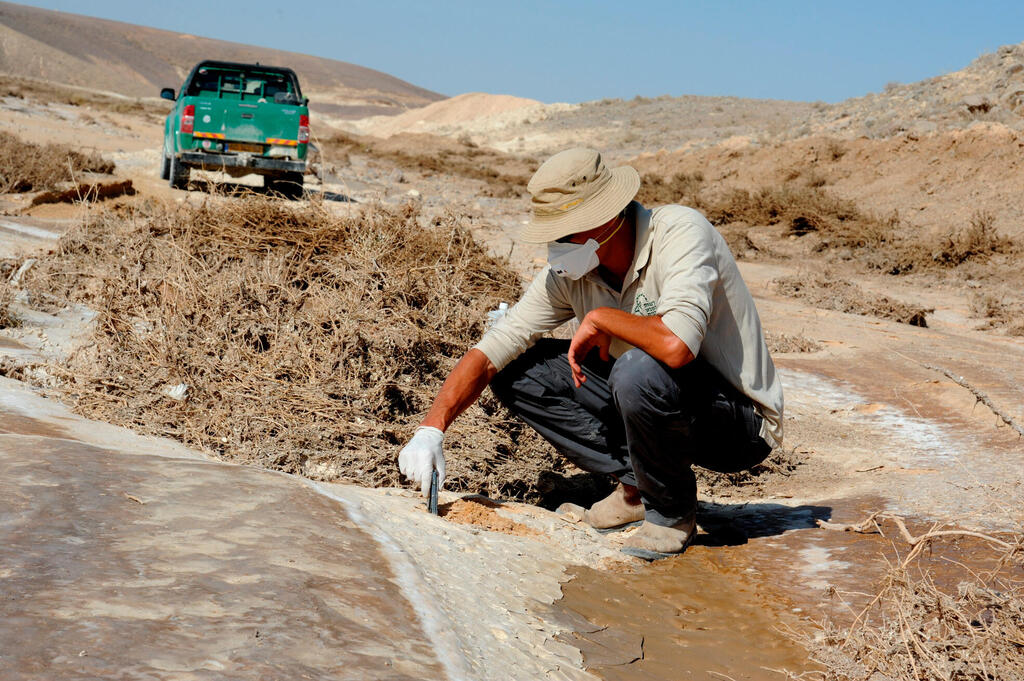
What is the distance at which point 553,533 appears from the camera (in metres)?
2.88

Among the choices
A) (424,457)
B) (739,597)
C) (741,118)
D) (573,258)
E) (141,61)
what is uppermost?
(141,61)

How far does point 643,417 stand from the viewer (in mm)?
2648

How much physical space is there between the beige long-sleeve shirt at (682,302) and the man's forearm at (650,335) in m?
0.03

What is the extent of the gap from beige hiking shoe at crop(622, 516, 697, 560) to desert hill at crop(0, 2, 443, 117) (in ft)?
169

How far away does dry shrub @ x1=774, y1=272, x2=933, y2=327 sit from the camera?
22.9ft

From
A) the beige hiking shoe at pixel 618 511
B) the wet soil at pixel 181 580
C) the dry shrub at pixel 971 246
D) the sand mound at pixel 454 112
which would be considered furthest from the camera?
the sand mound at pixel 454 112

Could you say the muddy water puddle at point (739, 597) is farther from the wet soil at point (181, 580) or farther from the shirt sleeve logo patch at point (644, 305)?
the shirt sleeve logo patch at point (644, 305)

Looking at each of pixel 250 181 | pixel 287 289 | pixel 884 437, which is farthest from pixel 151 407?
pixel 250 181

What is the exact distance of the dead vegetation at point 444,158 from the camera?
58.9ft

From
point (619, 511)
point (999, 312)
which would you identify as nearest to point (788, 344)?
point (999, 312)

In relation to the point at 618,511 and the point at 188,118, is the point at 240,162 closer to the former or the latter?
the point at 188,118

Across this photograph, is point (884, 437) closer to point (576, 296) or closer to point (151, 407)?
point (576, 296)

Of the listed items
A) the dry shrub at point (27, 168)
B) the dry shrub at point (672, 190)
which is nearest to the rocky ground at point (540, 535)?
the dry shrub at point (27, 168)

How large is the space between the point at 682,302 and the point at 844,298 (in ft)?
17.5
